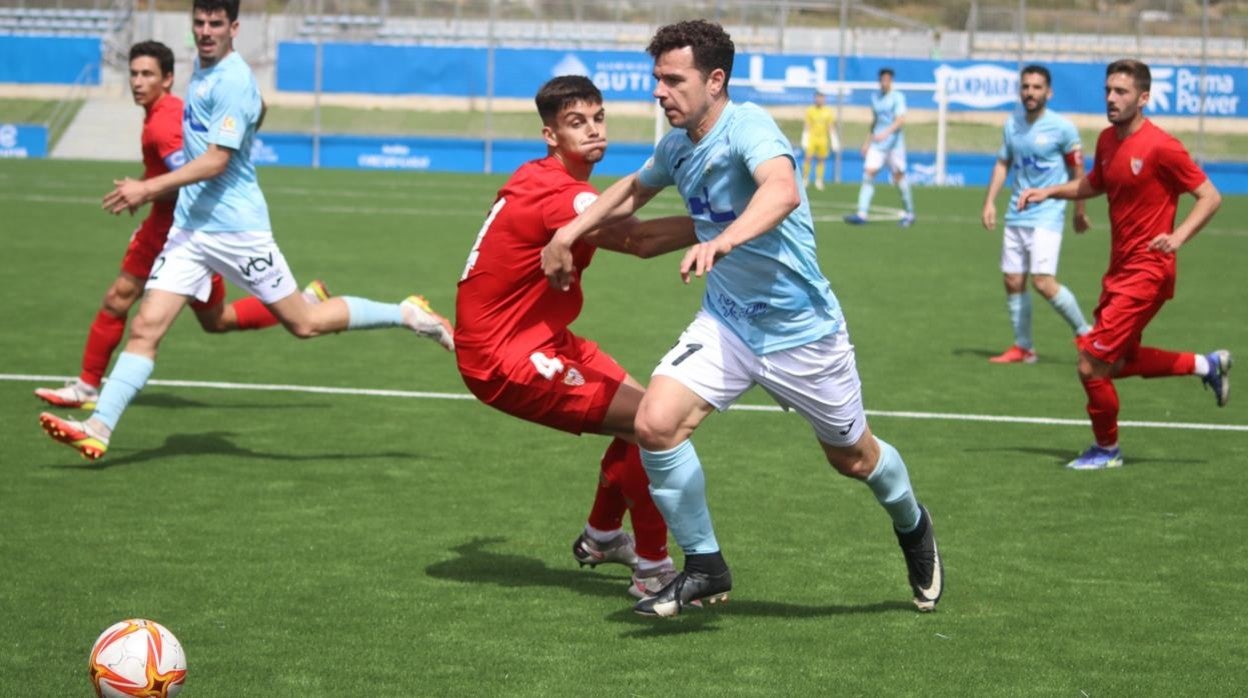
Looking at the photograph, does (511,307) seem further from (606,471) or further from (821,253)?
(821,253)

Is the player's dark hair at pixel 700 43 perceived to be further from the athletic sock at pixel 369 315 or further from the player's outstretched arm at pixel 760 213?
the athletic sock at pixel 369 315

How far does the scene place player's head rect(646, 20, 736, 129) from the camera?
5.82 metres

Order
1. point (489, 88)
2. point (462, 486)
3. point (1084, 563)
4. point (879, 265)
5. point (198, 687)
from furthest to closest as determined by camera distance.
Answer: point (489, 88)
point (879, 265)
point (462, 486)
point (1084, 563)
point (198, 687)

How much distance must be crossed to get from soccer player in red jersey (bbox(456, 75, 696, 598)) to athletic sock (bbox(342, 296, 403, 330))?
10.3 ft

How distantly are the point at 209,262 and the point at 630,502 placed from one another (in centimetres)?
359

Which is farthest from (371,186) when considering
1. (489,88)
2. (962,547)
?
(962,547)

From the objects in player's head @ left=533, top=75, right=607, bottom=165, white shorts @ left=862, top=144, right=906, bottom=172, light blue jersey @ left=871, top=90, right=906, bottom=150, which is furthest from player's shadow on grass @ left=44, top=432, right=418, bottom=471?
light blue jersey @ left=871, top=90, right=906, bottom=150

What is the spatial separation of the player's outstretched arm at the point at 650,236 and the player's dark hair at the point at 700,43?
76cm

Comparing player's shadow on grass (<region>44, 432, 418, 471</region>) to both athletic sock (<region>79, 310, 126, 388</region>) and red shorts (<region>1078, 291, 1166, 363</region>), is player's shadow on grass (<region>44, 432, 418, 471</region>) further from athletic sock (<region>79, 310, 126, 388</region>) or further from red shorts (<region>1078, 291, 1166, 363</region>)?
red shorts (<region>1078, 291, 1166, 363</region>)

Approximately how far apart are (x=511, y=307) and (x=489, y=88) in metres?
35.4

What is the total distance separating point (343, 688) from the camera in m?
5.37

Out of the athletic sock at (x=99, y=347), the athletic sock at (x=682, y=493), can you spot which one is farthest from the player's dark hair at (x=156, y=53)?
the athletic sock at (x=682, y=493)

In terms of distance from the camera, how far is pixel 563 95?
6.46 meters

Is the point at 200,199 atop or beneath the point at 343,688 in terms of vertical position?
atop
